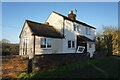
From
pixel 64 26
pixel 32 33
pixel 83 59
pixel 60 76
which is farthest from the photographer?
pixel 64 26

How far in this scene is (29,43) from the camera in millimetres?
24234

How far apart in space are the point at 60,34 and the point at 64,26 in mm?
1527

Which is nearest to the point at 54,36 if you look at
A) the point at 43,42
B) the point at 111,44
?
the point at 43,42

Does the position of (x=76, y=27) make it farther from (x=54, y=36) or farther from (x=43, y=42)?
(x=43, y=42)

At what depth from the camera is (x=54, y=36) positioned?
26.9 m

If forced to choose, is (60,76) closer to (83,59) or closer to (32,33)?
(83,59)

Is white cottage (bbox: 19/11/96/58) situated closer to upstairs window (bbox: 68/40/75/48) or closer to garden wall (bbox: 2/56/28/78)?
upstairs window (bbox: 68/40/75/48)

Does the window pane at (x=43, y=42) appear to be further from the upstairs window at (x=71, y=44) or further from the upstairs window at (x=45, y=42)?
the upstairs window at (x=71, y=44)

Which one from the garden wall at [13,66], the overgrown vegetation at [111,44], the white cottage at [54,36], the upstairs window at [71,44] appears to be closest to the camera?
the garden wall at [13,66]

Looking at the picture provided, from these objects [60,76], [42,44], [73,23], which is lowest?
[60,76]

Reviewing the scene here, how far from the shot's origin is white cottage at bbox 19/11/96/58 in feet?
79.0

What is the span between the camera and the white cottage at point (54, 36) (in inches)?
948

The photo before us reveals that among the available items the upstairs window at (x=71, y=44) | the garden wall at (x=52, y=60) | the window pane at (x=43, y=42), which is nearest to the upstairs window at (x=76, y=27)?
the upstairs window at (x=71, y=44)

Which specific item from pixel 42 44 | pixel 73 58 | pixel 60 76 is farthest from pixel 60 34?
pixel 60 76
